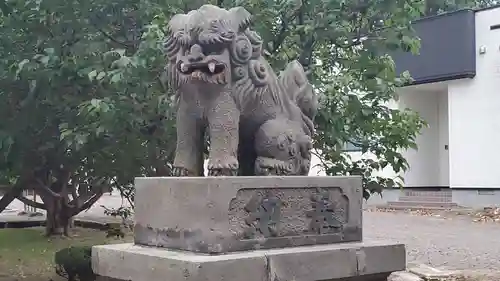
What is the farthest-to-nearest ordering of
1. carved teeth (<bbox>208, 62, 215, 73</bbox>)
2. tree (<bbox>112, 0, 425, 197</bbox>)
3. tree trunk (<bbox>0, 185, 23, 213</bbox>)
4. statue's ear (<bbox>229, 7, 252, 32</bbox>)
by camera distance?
1. tree trunk (<bbox>0, 185, 23, 213</bbox>)
2. tree (<bbox>112, 0, 425, 197</bbox>)
3. statue's ear (<bbox>229, 7, 252, 32</bbox>)
4. carved teeth (<bbox>208, 62, 215, 73</bbox>)

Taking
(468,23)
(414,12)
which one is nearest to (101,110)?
(414,12)

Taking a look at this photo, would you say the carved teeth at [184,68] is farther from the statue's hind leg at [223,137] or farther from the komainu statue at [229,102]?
the statue's hind leg at [223,137]

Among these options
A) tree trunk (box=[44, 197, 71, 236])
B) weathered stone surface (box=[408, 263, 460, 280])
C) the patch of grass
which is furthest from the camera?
tree trunk (box=[44, 197, 71, 236])

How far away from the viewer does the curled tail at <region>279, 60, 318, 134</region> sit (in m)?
4.99

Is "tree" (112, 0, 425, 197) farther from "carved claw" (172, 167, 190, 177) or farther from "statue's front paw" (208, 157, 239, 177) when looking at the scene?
"statue's front paw" (208, 157, 239, 177)

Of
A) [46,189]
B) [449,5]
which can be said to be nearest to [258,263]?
[46,189]

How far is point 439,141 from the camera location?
19.3 meters

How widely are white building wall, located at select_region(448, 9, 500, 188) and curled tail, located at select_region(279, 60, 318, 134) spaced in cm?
1268

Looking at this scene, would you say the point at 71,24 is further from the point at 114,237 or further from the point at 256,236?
the point at 114,237

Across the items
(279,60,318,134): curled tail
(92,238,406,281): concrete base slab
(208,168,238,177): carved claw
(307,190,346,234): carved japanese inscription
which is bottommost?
(92,238,406,281): concrete base slab

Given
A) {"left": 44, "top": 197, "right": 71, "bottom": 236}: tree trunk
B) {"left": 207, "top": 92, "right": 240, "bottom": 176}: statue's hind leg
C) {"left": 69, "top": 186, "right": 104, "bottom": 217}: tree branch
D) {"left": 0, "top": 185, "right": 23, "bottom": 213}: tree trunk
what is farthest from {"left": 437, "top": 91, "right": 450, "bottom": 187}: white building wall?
{"left": 207, "top": 92, "right": 240, "bottom": 176}: statue's hind leg

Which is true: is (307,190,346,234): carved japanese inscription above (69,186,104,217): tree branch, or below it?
above

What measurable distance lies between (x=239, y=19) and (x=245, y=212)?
127 cm

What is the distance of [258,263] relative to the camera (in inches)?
161
